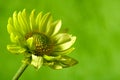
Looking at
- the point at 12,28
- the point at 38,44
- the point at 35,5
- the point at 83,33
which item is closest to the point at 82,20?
the point at 83,33

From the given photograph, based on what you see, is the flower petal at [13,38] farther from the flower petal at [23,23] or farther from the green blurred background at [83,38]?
the green blurred background at [83,38]

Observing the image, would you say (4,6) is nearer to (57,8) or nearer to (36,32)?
(57,8)

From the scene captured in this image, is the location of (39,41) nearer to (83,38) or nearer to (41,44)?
(41,44)

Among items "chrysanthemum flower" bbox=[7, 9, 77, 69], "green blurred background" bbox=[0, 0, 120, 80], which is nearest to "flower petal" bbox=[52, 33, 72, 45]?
"chrysanthemum flower" bbox=[7, 9, 77, 69]

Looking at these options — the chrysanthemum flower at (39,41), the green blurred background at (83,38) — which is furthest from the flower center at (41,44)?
the green blurred background at (83,38)

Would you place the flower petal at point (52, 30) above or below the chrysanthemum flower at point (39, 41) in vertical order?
above

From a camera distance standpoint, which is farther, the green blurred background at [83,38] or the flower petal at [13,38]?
the green blurred background at [83,38]
